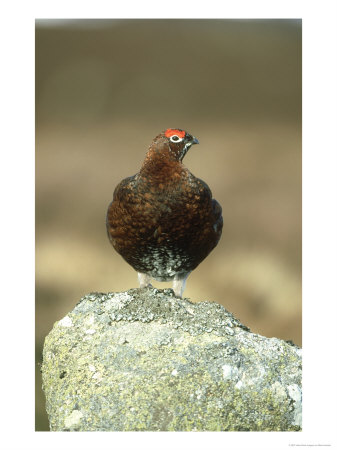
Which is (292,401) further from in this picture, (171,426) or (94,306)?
(94,306)

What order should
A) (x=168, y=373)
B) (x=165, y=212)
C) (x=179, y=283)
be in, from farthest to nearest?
(x=179, y=283), (x=165, y=212), (x=168, y=373)

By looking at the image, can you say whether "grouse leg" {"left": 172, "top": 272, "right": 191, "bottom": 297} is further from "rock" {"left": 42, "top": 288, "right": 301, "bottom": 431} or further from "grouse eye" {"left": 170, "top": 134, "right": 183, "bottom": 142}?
"grouse eye" {"left": 170, "top": 134, "right": 183, "bottom": 142}

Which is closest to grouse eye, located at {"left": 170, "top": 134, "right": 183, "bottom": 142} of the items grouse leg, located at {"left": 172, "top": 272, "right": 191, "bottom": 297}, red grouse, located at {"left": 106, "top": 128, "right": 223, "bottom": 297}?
red grouse, located at {"left": 106, "top": 128, "right": 223, "bottom": 297}

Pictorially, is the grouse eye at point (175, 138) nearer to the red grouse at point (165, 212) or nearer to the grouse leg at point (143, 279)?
the red grouse at point (165, 212)

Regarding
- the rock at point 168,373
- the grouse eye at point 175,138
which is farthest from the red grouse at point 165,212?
the rock at point 168,373

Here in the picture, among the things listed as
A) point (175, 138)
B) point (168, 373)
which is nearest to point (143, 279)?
point (168, 373)

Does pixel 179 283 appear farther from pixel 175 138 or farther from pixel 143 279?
pixel 175 138
